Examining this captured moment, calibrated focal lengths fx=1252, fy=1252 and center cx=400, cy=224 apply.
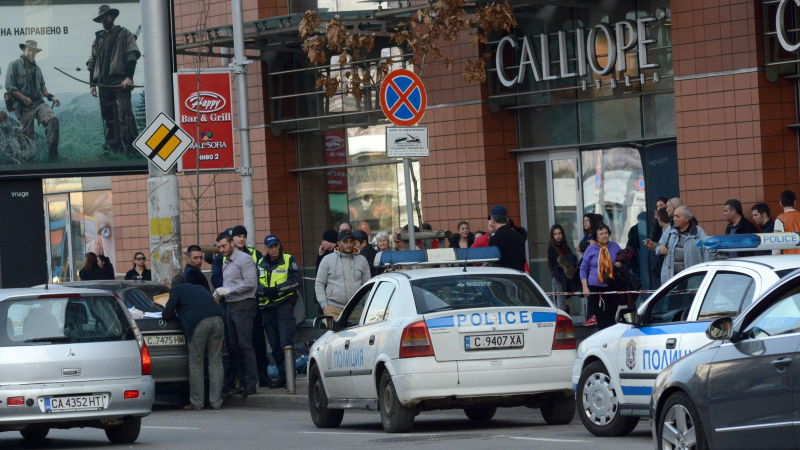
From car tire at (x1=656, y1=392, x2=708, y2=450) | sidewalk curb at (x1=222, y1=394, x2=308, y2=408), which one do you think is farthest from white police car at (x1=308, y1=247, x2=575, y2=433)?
sidewalk curb at (x1=222, y1=394, x2=308, y2=408)

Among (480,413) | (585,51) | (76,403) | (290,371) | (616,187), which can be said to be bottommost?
(480,413)

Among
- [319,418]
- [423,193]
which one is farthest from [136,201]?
[319,418]

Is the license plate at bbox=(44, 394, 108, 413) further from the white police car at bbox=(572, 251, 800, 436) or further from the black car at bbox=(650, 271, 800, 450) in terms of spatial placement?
the black car at bbox=(650, 271, 800, 450)

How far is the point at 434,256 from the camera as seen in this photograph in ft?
39.2

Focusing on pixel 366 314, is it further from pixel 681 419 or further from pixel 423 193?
pixel 423 193

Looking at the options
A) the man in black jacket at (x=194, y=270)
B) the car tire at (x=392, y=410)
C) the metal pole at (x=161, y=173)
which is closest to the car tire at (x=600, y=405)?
the car tire at (x=392, y=410)

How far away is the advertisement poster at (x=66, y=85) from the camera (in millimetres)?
21656

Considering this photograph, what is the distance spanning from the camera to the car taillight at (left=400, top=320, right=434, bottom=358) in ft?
34.4

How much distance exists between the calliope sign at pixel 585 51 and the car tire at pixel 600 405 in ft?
26.4

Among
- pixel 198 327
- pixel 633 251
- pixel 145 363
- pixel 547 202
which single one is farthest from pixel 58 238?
pixel 145 363

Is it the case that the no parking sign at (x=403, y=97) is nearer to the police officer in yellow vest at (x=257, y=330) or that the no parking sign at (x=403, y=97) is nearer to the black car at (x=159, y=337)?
the police officer in yellow vest at (x=257, y=330)

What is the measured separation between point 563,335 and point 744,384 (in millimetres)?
4205

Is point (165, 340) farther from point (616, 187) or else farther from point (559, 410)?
point (616, 187)

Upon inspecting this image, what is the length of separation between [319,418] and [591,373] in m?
3.31
